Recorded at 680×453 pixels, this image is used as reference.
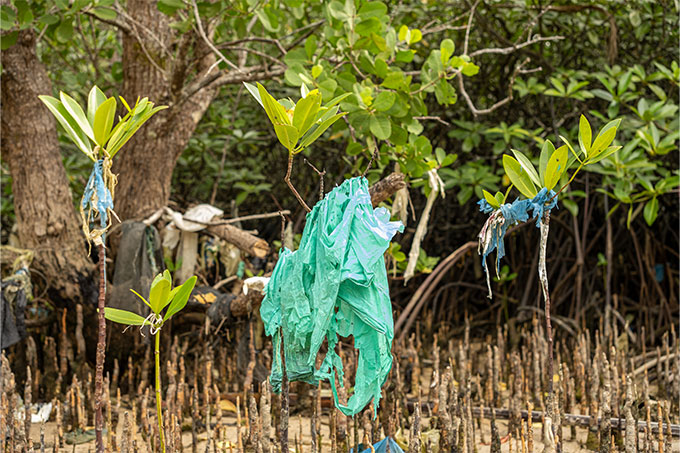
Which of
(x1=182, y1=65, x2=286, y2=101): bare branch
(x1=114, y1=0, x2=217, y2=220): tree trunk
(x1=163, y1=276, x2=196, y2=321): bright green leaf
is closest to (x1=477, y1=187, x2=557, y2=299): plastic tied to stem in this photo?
(x1=163, y1=276, x2=196, y2=321): bright green leaf

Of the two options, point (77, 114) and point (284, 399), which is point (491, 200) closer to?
point (284, 399)

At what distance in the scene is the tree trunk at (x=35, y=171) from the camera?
3.11 metres

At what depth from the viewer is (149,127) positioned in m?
3.29

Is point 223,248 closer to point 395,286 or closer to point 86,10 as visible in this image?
point 86,10

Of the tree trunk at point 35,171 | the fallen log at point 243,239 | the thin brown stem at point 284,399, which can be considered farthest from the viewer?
the tree trunk at point 35,171

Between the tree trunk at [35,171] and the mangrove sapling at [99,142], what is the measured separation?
6.19 ft

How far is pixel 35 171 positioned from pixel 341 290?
2199 millimetres

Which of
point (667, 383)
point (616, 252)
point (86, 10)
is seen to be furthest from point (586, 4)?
point (86, 10)

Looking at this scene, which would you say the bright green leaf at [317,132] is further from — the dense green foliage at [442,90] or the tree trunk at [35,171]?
the tree trunk at [35,171]

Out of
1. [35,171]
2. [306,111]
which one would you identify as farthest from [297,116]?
[35,171]

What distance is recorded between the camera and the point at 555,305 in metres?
4.38

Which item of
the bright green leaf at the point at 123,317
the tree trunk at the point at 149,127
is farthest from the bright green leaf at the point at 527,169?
the tree trunk at the point at 149,127

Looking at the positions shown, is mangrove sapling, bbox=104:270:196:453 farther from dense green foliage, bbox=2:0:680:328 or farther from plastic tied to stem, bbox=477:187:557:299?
dense green foliage, bbox=2:0:680:328

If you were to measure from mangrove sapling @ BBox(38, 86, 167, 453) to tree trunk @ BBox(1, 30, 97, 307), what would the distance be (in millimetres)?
1887
